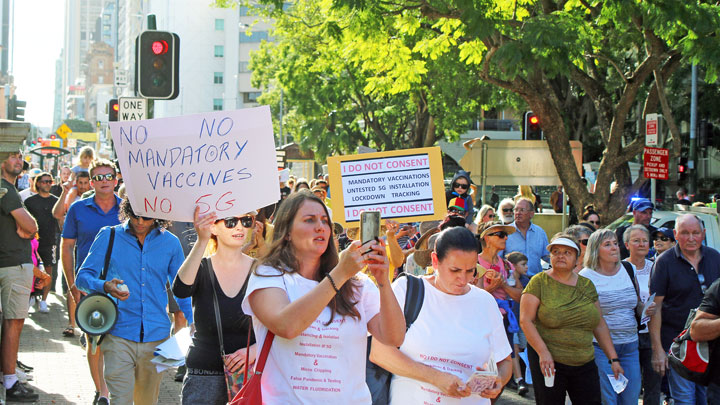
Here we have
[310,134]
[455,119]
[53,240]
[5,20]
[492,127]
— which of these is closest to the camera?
[53,240]

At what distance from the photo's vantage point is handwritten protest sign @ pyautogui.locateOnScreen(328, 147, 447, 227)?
660cm

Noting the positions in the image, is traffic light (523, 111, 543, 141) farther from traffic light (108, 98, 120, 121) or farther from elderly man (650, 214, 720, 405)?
elderly man (650, 214, 720, 405)

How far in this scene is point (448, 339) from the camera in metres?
4.34

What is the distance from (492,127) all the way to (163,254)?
54087 millimetres

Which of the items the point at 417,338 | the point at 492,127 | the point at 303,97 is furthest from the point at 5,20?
the point at 417,338

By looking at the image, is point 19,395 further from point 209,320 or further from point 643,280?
point 643,280

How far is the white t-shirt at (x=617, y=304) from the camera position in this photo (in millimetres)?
7188

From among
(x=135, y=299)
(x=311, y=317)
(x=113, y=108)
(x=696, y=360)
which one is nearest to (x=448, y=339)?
(x=311, y=317)

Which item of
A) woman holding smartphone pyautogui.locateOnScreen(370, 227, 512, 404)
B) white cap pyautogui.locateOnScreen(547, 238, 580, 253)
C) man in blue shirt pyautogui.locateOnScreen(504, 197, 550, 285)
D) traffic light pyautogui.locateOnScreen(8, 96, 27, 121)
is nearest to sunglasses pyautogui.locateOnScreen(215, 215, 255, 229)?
woman holding smartphone pyautogui.locateOnScreen(370, 227, 512, 404)

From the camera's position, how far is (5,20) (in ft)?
496

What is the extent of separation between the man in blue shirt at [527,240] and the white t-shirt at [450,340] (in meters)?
5.45

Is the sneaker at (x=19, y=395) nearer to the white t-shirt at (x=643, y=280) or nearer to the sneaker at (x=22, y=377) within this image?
the sneaker at (x=22, y=377)

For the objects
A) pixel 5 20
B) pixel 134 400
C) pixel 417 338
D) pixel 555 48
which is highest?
pixel 5 20

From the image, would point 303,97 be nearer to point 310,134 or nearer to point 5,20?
point 310,134
